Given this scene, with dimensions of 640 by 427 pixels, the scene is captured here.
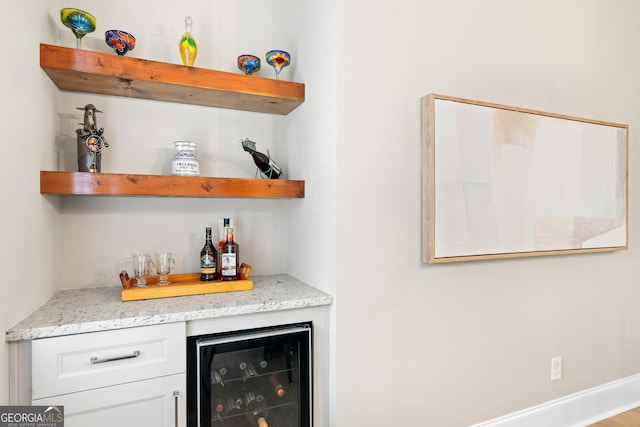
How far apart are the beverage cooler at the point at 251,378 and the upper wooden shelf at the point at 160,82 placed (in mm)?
1099

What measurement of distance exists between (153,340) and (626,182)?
9.24 feet

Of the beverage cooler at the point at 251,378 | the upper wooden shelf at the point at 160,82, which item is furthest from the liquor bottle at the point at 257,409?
the upper wooden shelf at the point at 160,82

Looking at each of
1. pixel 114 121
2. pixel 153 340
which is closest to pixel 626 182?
pixel 153 340

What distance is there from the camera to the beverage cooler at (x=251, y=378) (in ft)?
4.49

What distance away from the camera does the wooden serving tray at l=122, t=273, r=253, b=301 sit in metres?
1.51

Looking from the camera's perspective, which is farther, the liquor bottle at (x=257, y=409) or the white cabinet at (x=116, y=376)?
the liquor bottle at (x=257, y=409)

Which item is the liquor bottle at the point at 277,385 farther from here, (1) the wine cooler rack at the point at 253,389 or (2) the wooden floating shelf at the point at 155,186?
(2) the wooden floating shelf at the point at 155,186

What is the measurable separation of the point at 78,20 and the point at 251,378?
166 cm

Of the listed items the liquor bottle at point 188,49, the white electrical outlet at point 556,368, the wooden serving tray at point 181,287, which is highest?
the liquor bottle at point 188,49

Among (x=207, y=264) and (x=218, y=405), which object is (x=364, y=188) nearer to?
(x=207, y=264)

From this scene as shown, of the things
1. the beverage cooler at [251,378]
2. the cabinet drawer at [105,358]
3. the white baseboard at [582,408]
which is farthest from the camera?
the white baseboard at [582,408]

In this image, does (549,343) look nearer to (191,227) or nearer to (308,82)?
(308,82)

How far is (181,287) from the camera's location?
1.58 m

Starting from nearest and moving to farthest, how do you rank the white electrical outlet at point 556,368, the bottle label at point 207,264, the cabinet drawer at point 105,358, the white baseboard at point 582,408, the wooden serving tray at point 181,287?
the cabinet drawer at point 105,358, the wooden serving tray at point 181,287, the bottle label at point 207,264, the white baseboard at point 582,408, the white electrical outlet at point 556,368
